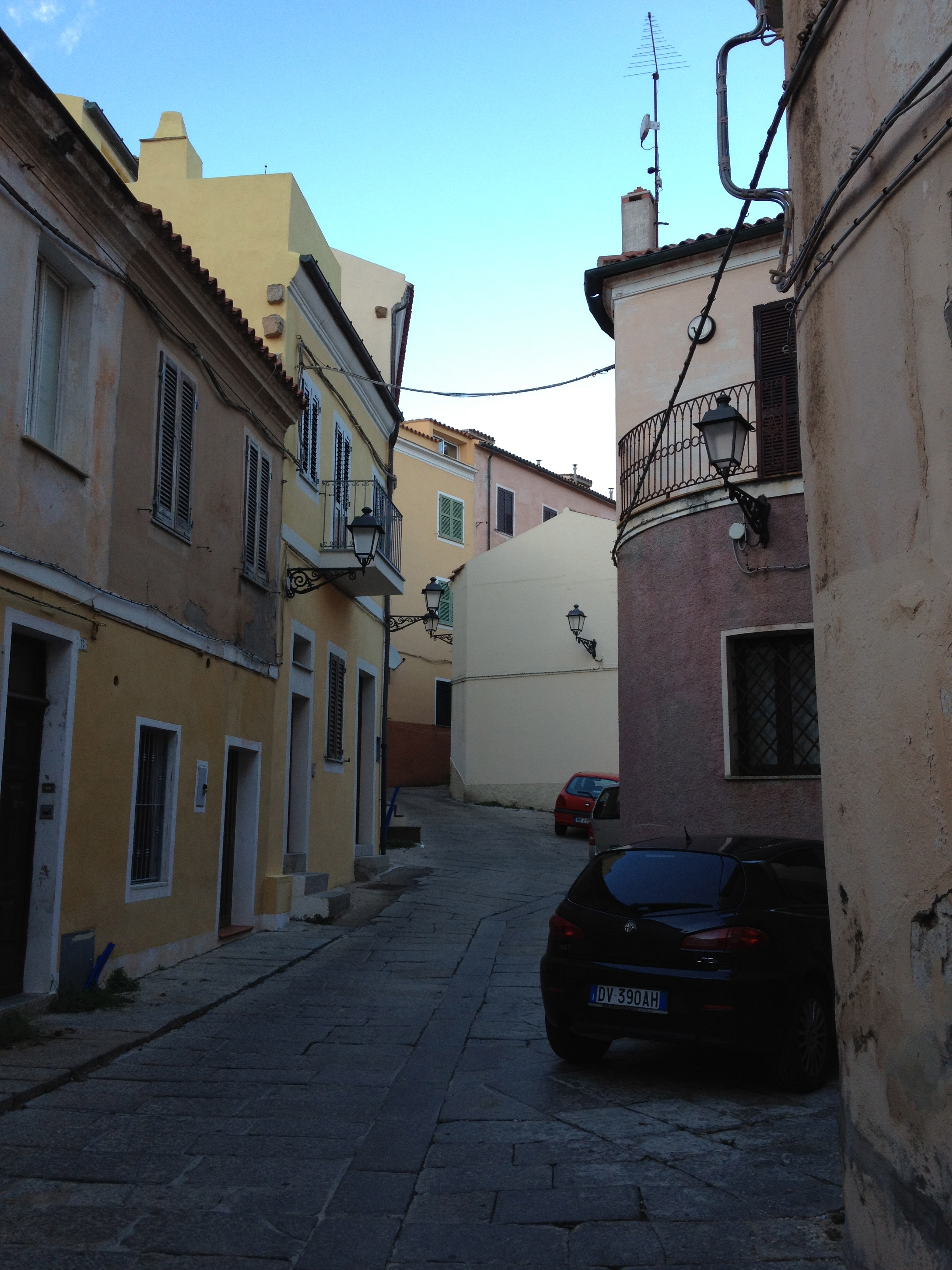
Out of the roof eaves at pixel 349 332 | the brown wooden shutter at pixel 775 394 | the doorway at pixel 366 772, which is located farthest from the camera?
the doorway at pixel 366 772

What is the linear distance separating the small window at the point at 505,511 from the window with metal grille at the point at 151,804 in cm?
2879

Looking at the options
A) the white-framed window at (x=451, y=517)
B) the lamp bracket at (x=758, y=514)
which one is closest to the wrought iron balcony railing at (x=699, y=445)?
the lamp bracket at (x=758, y=514)

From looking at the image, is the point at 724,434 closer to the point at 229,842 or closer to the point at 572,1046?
the point at 572,1046

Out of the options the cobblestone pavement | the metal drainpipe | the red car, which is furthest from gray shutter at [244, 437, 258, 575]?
the metal drainpipe

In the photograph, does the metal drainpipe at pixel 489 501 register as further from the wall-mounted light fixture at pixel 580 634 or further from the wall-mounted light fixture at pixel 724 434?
the wall-mounted light fixture at pixel 724 434

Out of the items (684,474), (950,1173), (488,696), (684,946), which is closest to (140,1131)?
(684,946)

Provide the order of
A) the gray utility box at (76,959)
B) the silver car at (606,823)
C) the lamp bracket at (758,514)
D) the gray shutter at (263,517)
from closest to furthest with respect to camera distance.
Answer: the gray utility box at (76,959) → the lamp bracket at (758,514) → the gray shutter at (263,517) → the silver car at (606,823)

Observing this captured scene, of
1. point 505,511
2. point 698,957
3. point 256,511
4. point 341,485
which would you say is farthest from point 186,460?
point 505,511

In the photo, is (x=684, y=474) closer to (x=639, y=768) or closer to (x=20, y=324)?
(x=639, y=768)

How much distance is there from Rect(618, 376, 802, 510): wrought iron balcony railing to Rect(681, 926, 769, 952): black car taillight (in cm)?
695

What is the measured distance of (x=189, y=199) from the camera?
602 inches

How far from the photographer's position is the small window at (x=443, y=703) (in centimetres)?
3534

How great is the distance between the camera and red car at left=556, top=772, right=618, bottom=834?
2445cm

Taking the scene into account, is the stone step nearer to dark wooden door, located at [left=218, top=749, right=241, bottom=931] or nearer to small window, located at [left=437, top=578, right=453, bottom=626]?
dark wooden door, located at [left=218, top=749, right=241, bottom=931]
